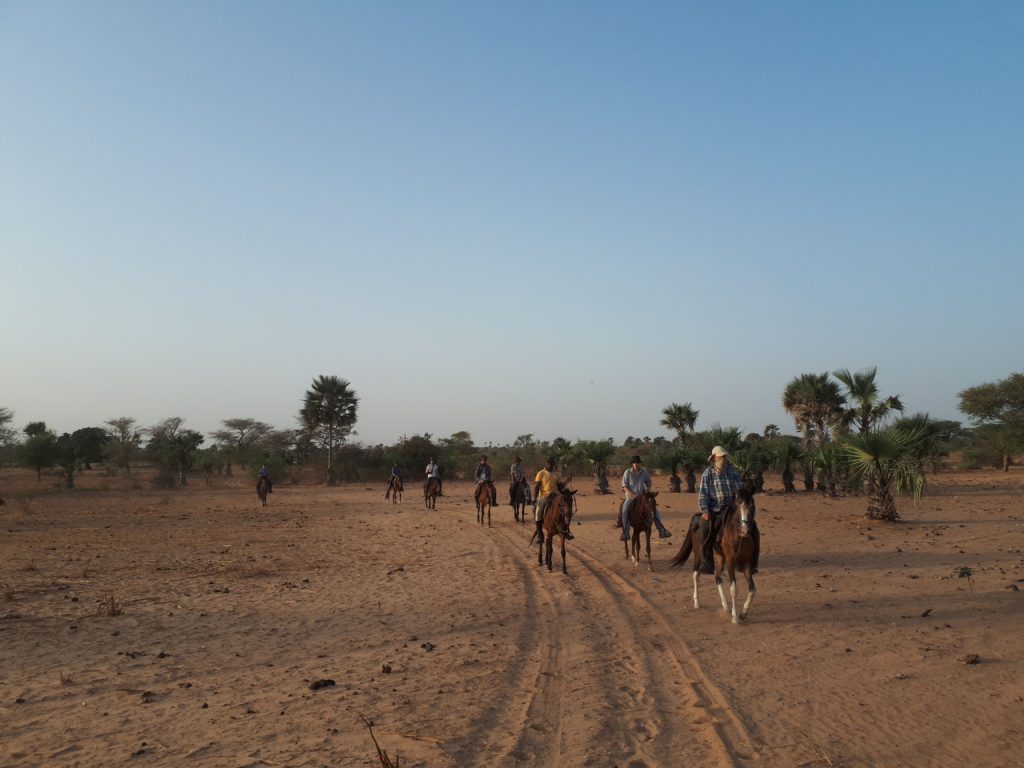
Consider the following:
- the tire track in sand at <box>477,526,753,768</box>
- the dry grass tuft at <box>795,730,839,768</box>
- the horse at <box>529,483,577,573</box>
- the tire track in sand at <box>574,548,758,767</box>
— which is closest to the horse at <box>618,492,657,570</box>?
the horse at <box>529,483,577,573</box>

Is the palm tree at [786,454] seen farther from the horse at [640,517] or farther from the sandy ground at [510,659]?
the horse at [640,517]

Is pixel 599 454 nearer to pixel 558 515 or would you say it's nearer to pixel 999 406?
pixel 558 515

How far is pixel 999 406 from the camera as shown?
45.4 meters

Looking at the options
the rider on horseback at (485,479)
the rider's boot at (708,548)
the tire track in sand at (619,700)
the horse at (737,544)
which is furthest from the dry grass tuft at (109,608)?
the rider on horseback at (485,479)

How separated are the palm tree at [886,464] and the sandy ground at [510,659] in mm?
2064

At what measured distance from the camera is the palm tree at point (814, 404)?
25812 mm

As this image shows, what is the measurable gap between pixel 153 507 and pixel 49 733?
27108 millimetres

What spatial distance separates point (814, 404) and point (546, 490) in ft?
55.0

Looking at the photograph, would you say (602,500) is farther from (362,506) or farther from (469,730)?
(469,730)

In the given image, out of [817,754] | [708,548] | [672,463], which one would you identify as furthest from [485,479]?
[817,754]

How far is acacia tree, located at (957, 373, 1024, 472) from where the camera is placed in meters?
42.2

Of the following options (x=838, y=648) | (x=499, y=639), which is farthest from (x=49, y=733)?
(x=838, y=648)

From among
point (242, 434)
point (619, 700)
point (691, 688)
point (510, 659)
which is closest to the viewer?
point (619, 700)

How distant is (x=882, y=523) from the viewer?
58.3ft
